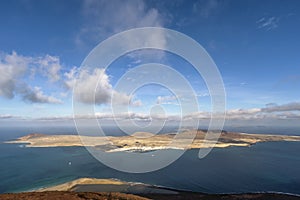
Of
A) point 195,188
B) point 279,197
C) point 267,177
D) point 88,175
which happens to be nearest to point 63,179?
point 88,175

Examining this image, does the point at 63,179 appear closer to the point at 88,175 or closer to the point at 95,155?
the point at 88,175

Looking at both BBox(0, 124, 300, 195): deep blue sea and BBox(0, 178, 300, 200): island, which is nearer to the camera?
BBox(0, 178, 300, 200): island

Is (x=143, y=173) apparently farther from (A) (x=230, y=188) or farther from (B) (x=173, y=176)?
(A) (x=230, y=188)

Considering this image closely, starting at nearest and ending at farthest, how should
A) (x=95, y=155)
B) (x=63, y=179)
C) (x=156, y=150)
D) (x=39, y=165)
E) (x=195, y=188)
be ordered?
(x=195, y=188) < (x=63, y=179) < (x=39, y=165) < (x=95, y=155) < (x=156, y=150)

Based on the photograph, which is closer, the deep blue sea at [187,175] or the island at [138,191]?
the island at [138,191]

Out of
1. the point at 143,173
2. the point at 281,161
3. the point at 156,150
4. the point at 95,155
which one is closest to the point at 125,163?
the point at 143,173

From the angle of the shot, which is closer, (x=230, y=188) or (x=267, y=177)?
(x=230, y=188)

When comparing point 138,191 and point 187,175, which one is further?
point 187,175

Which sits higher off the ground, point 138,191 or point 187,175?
point 187,175

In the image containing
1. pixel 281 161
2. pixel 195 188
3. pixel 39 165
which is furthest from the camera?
pixel 281 161
